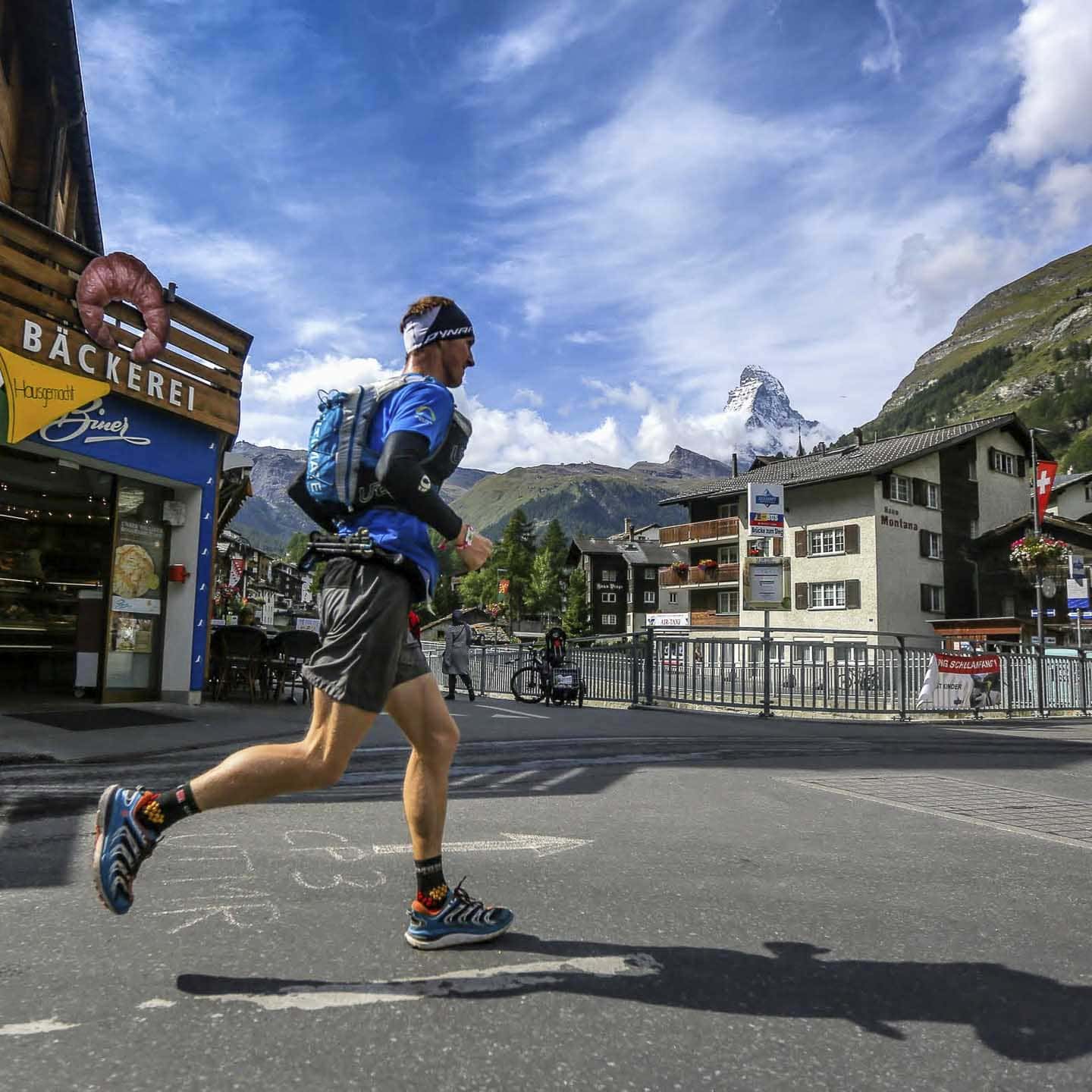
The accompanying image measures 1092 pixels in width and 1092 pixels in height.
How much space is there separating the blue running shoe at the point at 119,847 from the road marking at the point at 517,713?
994 cm

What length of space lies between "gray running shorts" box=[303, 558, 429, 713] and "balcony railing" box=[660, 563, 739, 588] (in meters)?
51.8

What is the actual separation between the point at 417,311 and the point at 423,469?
67 cm

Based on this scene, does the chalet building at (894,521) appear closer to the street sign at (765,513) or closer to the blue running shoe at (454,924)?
the street sign at (765,513)

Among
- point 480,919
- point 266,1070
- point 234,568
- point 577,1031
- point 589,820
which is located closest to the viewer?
point 266,1070

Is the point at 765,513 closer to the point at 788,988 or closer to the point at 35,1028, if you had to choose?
the point at 788,988

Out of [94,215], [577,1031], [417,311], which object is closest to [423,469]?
[417,311]

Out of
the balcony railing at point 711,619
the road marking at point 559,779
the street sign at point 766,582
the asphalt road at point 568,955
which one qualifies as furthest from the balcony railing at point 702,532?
the asphalt road at point 568,955

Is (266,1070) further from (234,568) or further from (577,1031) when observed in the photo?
(234,568)

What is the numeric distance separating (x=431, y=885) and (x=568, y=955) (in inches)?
18.4

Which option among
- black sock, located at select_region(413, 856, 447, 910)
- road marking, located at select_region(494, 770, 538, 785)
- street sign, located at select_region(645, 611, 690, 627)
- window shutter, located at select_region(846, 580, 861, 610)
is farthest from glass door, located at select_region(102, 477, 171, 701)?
street sign, located at select_region(645, 611, 690, 627)

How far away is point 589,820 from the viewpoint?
517cm

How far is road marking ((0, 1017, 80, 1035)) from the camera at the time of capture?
2.13 metres

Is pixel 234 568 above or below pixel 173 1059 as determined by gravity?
above

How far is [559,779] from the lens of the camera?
6.94 meters
